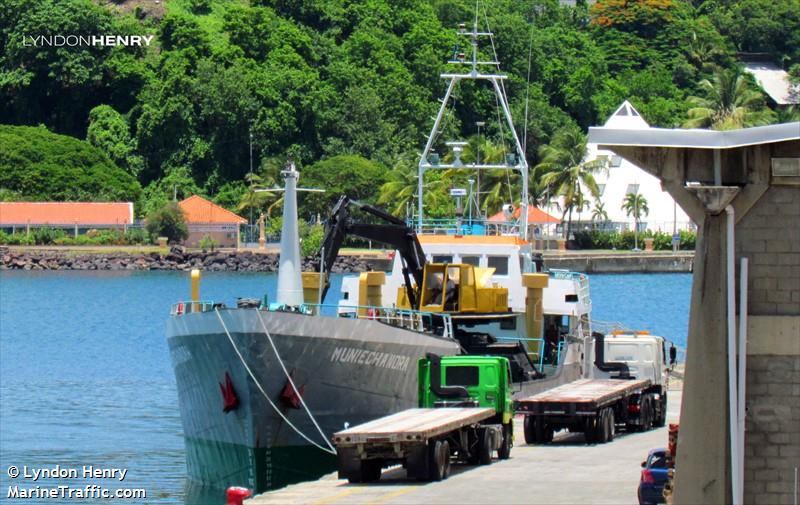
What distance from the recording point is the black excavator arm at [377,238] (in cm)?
3941

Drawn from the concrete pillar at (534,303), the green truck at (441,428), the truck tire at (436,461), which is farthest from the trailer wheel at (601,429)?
the concrete pillar at (534,303)

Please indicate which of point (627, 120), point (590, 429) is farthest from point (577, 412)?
point (627, 120)

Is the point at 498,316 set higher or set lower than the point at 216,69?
lower

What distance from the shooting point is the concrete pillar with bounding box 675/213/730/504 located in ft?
63.6

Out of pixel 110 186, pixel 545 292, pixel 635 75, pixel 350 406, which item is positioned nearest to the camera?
pixel 350 406

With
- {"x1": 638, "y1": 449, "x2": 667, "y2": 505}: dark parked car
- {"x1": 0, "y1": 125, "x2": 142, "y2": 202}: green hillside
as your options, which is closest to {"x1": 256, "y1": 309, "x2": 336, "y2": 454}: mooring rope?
{"x1": 638, "y1": 449, "x2": 667, "y2": 505}: dark parked car

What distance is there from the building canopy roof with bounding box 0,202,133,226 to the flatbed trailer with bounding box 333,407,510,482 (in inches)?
4872

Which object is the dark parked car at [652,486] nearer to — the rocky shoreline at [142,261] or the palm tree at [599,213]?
the rocky shoreline at [142,261]

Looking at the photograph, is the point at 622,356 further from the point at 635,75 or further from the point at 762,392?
the point at 635,75

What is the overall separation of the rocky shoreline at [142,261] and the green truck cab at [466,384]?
108 metres

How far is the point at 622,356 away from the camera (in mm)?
46219

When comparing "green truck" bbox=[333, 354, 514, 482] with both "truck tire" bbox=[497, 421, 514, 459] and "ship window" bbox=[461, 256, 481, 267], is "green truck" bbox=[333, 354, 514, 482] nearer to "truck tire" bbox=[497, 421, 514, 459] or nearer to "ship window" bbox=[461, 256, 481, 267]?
"truck tire" bbox=[497, 421, 514, 459]

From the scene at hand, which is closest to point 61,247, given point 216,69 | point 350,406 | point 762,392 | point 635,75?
point 216,69

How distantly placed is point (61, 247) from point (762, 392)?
438 feet
